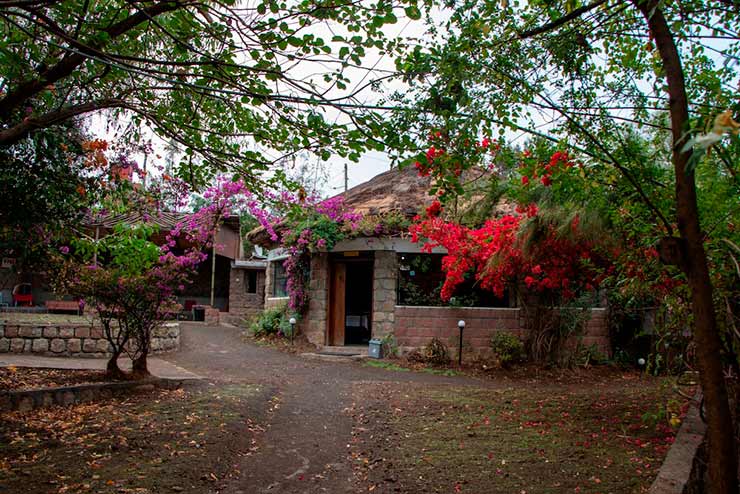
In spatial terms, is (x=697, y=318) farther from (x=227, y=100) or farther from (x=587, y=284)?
(x=587, y=284)

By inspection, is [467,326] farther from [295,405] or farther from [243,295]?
[243,295]

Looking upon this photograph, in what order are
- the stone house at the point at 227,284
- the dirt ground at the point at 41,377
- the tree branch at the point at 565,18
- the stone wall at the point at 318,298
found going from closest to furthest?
the tree branch at the point at 565,18
the dirt ground at the point at 41,377
the stone wall at the point at 318,298
the stone house at the point at 227,284

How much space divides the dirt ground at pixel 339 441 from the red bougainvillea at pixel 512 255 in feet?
7.42

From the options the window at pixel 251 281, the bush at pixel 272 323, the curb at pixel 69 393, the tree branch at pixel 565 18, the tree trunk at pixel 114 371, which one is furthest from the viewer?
the window at pixel 251 281

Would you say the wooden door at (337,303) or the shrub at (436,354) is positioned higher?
the wooden door at (337,303)

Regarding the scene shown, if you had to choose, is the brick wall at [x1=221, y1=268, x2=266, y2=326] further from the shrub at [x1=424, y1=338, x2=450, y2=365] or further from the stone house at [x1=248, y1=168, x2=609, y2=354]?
the shrub at [x1=424, y1=338, x2=450, y2=365]

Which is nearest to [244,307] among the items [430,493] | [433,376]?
[433,376]

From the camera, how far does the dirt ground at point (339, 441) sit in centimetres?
414

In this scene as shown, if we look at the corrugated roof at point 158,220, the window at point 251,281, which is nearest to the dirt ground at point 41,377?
the corrugated roof at point 158,220

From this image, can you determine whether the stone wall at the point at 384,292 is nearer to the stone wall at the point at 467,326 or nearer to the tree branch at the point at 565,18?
the stone wall at the point at 467,326

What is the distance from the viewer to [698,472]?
3959 mm

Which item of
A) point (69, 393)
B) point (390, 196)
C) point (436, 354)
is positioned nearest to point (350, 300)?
point (390, 196)

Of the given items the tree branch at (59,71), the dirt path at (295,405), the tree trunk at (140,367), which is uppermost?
the tree branch at (59,71)

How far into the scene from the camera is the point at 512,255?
9859 millimetres
